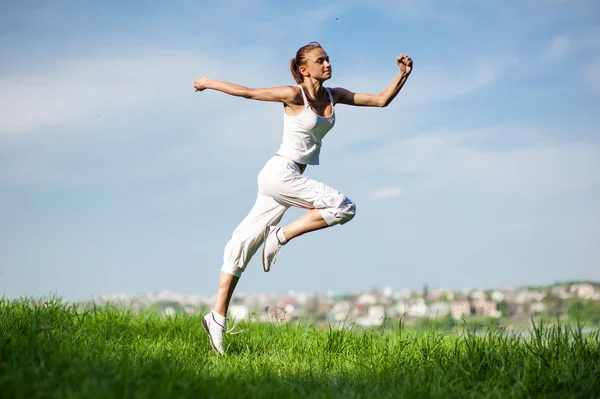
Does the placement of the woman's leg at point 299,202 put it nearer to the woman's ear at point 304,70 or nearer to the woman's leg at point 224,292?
the woman's leg at point 224,292

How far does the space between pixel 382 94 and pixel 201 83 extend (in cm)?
171

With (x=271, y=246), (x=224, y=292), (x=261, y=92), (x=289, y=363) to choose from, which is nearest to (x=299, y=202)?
(x=271, y=246)

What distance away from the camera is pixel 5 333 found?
17.8ft

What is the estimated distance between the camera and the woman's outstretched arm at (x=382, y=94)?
6.10 metres

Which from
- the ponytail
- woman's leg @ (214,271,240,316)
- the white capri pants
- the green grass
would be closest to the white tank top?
the white capri pants

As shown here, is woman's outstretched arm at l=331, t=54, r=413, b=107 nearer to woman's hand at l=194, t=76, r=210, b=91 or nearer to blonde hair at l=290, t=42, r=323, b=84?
blonde hair at l=290, t=42, r=323, b=84

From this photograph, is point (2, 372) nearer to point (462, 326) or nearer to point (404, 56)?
point (462, 326)

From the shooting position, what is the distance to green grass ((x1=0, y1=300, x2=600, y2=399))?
3896mm

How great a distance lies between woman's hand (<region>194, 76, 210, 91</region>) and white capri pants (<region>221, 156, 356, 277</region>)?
Answer: 2.96 ft

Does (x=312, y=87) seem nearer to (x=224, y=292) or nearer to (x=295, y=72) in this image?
(x=295, y=72)

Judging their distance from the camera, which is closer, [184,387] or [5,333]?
[184,387]

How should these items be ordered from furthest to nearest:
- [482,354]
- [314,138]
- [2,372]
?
[314,138] → [482,354] → [2,372]

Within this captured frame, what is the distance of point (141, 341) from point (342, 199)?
2435mm

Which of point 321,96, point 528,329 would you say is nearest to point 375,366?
point 528,329
